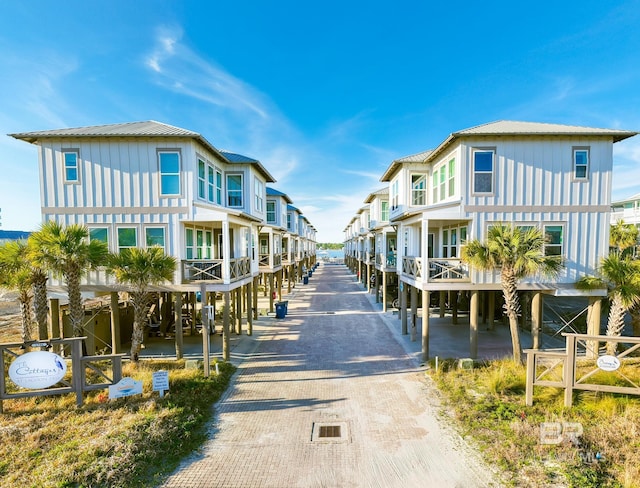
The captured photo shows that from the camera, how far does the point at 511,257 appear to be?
10836 millimetres

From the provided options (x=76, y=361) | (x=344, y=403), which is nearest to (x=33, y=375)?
(x=76, y=361)

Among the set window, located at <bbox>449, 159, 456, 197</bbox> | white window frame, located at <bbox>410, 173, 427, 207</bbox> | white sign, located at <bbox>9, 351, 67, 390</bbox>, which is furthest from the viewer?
white window frame, located at <bbox>410, 173, 427, 207</bbox>

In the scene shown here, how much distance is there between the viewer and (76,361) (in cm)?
880

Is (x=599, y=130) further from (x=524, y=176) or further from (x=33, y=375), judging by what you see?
(x=33, y=375)

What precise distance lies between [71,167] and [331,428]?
1353 cm

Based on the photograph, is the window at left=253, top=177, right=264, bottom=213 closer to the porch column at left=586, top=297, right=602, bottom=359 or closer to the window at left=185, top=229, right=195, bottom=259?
the window at left=185, top=229, right=195, bottom=259

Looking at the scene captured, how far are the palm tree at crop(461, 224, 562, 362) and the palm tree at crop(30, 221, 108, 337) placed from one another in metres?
13.2

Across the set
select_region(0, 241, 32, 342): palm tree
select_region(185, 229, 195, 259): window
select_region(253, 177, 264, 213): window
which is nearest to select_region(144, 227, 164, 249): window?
select_region(185, 229, 195, 259): window

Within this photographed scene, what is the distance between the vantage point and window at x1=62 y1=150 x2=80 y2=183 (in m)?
12.5

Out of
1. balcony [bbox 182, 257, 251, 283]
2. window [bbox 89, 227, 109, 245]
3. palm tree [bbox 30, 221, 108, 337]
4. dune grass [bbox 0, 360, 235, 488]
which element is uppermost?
window [bbox 89, 227, 109, 245]

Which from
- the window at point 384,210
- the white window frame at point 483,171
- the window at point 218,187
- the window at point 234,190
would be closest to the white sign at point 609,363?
the white window frame at point 483,171

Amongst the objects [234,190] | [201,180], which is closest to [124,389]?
[201,180]

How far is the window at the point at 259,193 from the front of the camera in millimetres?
19108

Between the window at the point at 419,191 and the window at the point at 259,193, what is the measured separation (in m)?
9.11
